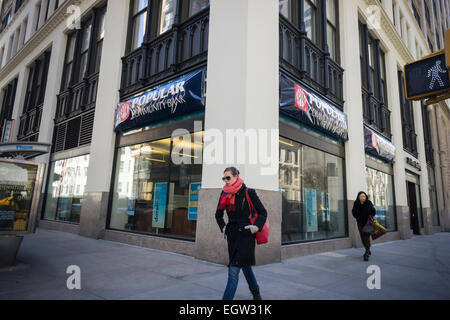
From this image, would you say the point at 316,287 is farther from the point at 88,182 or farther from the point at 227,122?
the point at 88,182

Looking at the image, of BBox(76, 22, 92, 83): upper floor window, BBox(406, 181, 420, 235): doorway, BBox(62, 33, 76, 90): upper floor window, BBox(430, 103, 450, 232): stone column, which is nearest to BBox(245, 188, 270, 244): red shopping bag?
BBox(76, 22, 92, 83): upper floor window

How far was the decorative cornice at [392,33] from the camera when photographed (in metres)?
14.9

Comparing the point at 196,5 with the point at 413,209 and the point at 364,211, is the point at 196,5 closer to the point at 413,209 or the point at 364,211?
the point at 364,211

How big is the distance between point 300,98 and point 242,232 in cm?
547

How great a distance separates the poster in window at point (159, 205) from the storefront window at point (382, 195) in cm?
835

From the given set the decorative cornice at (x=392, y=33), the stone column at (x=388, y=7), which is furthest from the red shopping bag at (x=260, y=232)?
the stone column at (x=388, y=7)

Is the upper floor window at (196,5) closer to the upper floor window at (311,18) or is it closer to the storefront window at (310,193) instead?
the upper floor window at (311,18)

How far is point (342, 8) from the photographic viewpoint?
11.9 meters

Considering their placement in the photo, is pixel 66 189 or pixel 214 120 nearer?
pixel 214 120

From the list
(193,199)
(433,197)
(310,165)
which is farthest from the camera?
(433,197)

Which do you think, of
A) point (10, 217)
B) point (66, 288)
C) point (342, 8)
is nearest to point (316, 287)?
point (66, 288)

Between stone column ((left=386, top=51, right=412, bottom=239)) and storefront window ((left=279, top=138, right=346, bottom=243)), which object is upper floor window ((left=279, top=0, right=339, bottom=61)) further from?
stone column ((left=386, top=51, right=412, bottom=239))

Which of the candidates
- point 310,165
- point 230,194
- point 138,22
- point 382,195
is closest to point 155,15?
point 138,22

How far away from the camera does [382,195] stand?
530 inches
